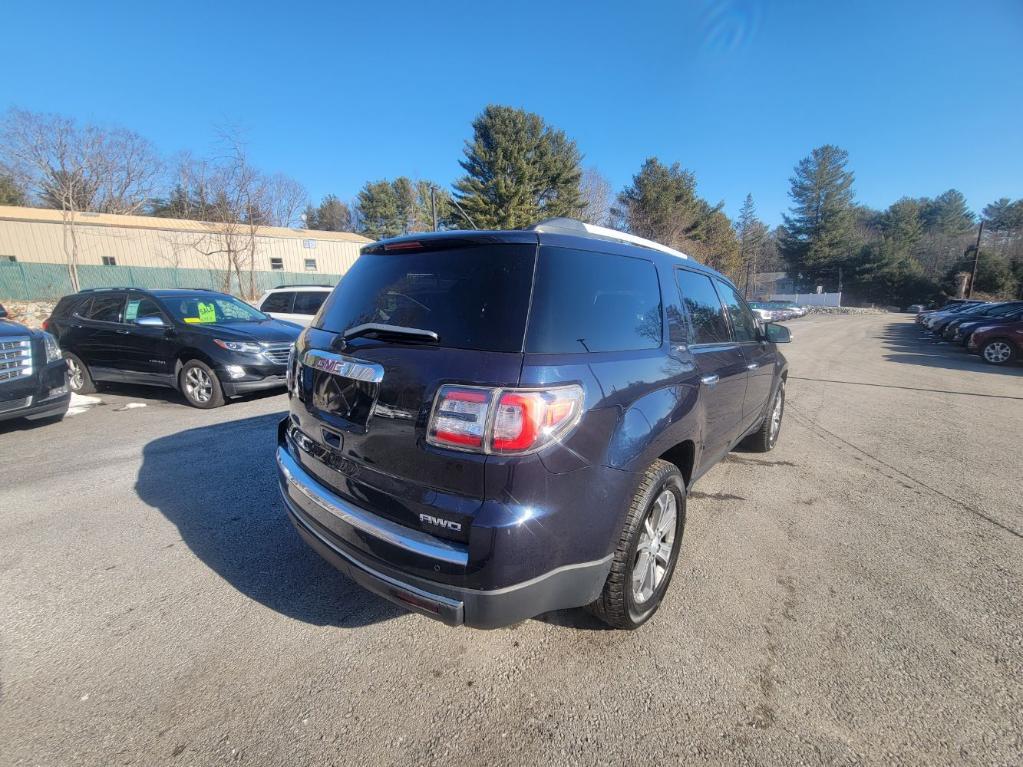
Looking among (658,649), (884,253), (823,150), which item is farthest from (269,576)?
(823,150)

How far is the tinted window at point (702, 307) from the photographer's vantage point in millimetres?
2781

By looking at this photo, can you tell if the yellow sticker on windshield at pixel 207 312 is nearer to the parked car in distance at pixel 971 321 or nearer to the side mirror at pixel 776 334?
the side mirror at pixel 776 334

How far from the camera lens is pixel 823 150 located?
6103 centimetres

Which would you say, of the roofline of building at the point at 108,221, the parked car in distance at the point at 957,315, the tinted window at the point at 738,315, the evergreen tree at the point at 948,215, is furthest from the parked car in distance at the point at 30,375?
the evergreen tree at the point at 948,215

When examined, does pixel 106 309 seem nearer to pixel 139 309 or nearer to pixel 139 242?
pixel 139 309

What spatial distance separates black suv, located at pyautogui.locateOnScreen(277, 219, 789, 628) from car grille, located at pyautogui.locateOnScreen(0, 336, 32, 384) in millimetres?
4413

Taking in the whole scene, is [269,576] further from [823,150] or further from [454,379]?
[823,150]

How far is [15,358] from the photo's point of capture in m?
4.70

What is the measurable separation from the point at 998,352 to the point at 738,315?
550 inches

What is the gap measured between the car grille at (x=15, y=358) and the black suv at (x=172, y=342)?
4.48 ft

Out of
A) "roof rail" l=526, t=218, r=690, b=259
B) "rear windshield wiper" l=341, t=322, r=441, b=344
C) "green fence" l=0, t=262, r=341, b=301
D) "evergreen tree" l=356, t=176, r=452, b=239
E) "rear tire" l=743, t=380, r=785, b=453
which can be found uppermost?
"evergreen tree" l=356, t=176, r=452, b=239

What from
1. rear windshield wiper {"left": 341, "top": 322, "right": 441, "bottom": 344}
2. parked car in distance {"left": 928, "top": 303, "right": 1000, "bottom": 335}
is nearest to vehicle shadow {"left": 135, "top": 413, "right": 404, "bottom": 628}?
rear windshield wiper {"left": 341, "top": 322, "right": 441, "bottom": 344}

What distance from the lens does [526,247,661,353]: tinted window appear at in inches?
69.5

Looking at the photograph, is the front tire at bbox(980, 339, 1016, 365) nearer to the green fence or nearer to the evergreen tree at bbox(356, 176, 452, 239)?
the green fence
